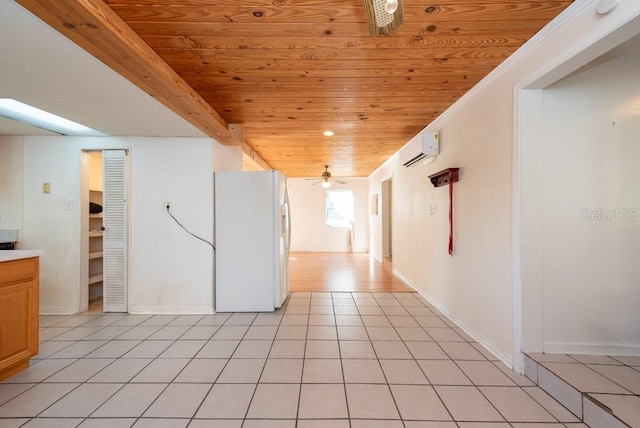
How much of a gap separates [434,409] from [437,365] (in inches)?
20.4

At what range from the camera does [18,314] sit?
204cm

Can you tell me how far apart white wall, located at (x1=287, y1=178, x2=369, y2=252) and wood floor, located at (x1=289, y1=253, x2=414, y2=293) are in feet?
3.66

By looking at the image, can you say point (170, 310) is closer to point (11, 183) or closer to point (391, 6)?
point (11, 183)

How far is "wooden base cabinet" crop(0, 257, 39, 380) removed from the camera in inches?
76.2

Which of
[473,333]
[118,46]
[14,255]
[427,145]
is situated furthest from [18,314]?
[427,145]

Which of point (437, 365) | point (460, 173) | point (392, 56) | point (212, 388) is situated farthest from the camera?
point (460, 173)

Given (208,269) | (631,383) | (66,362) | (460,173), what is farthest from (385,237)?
(66,362)

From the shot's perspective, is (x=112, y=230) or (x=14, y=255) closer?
(x=14, y=255)

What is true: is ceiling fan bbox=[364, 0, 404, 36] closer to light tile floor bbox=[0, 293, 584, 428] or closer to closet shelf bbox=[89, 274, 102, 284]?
light tile floor bbox=[0, 293, 584, 428]

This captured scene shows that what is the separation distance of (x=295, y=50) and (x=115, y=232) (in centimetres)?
292

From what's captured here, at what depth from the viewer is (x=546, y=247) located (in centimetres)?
196

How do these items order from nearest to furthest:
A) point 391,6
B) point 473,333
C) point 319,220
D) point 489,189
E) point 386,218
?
point 391,6, point 489,189, point 473,333, point 386,218, point 319,220

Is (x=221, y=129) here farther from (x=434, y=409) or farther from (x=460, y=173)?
(x=434, y=409)

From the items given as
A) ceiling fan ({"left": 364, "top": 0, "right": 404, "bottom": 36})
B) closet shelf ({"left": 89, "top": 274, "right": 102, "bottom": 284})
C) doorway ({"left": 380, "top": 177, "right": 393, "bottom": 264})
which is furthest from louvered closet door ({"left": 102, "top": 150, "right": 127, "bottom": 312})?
doorway ({"left": 380, "top": 177, "right": 393, "bottom": 264})
